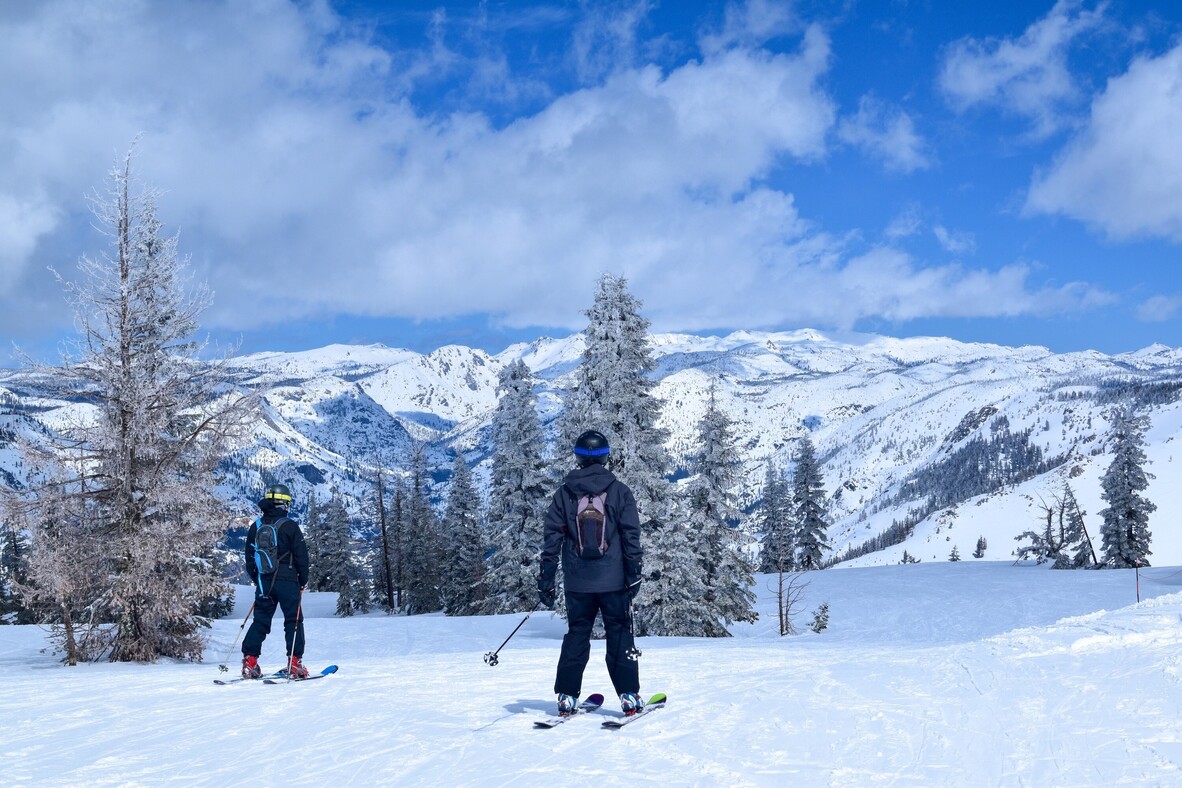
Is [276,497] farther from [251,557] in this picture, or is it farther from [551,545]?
[551,545]

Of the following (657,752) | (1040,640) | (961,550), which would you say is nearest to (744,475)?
(1040,640)

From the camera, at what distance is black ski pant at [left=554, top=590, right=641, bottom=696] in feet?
24.2

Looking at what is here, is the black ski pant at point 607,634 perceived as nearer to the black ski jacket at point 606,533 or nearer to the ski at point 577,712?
the black ski jacket at point 606,533

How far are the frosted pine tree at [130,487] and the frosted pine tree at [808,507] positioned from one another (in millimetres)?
48581

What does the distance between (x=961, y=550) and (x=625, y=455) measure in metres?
136

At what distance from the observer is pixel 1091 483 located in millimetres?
140500

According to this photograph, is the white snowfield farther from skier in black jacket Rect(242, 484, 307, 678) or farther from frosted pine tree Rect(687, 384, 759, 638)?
frosted pine tree Rect(687, 384, 759, 638)

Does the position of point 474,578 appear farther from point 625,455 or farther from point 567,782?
point 567,782

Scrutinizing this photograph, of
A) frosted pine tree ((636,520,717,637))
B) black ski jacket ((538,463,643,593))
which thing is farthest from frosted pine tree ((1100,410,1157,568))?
black ski jacket ((538,463,643,593))

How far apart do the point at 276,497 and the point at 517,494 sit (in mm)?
22561

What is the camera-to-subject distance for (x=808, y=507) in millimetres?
58781


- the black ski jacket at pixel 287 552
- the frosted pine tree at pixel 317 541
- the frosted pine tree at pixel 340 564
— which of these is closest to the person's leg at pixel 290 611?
the black ski jacket at pixel 287 552

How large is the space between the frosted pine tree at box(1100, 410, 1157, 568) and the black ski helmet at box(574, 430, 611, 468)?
159 feet

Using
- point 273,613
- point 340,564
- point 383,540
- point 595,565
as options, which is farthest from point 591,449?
point 340,564
